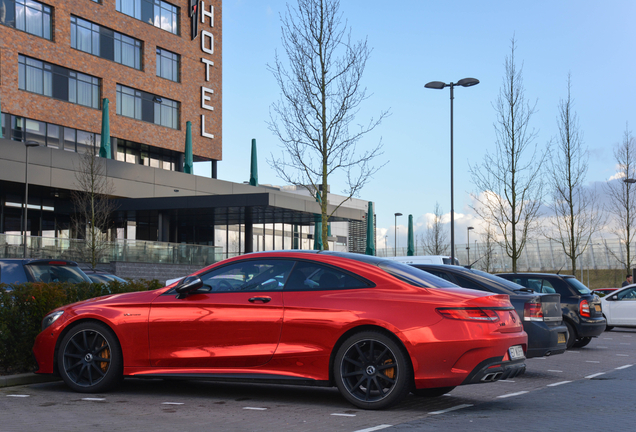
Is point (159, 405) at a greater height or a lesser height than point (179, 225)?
lesser

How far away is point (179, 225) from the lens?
53219mm

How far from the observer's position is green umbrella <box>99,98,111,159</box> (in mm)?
A: 41750

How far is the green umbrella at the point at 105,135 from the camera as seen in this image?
41.8 metres

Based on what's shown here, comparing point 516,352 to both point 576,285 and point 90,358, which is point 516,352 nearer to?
point 90,358

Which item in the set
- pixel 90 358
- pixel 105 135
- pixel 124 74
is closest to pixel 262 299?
pixel 90 358

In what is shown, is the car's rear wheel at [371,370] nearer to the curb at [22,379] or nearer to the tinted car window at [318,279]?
the tinted car window at [318,279]

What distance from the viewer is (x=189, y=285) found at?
24.2ft

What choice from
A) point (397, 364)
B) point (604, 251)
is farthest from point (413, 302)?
point (604, 251)

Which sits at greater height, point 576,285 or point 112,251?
point 112,251

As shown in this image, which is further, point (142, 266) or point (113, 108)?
point (113, 108)

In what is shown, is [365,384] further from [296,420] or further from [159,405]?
[159,405]

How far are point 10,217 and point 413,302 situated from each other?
38.9 meters

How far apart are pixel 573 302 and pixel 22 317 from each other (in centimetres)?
1023

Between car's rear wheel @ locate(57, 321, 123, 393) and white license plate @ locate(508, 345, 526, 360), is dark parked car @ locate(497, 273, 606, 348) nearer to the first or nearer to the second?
white license plate @ locate(508, 345, 526, 360)
